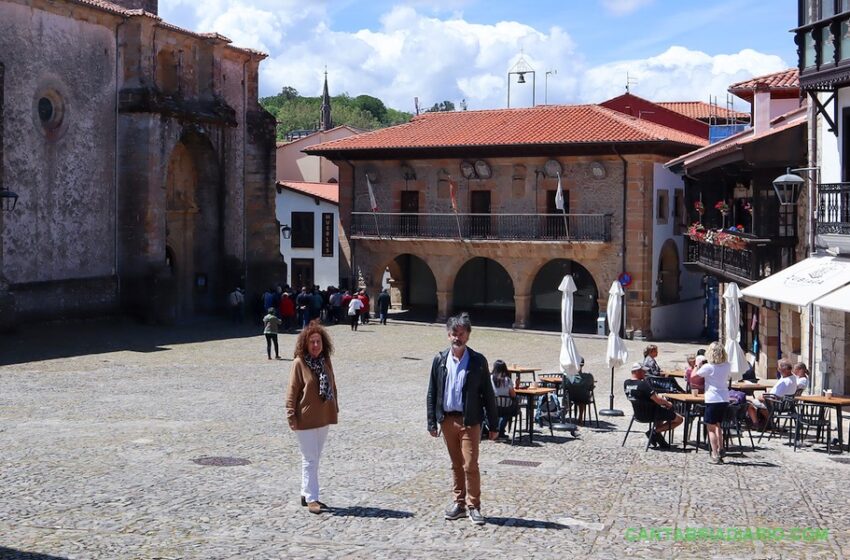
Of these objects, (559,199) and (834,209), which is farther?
(559,199)

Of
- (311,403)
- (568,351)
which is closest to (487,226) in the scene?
(568,351)

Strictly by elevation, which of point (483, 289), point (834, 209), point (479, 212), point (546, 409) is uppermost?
point (479, 212)

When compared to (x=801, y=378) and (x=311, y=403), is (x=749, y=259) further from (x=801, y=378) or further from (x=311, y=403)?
(x=311, y=403)

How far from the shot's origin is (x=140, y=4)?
41.8m

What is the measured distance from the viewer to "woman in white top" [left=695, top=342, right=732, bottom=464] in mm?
14422

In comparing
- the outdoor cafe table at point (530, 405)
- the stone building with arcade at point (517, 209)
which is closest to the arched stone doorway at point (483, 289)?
the stone building with arcade at point (517, 209)

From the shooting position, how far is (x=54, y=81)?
33469 millimetres

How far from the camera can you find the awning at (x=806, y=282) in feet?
57.1

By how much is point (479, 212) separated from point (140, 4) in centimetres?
1385

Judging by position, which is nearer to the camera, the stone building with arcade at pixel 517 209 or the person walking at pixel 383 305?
the stone building with arcade at pixel 517 209

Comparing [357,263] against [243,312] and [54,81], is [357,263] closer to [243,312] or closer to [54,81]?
[243,312]

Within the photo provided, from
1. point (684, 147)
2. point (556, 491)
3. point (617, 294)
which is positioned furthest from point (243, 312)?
point (556, 491)

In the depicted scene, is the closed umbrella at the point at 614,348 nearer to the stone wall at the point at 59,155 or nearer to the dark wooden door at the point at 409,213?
the stone wall at the point at 59,155

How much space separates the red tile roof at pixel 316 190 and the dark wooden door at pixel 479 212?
28.3ft
